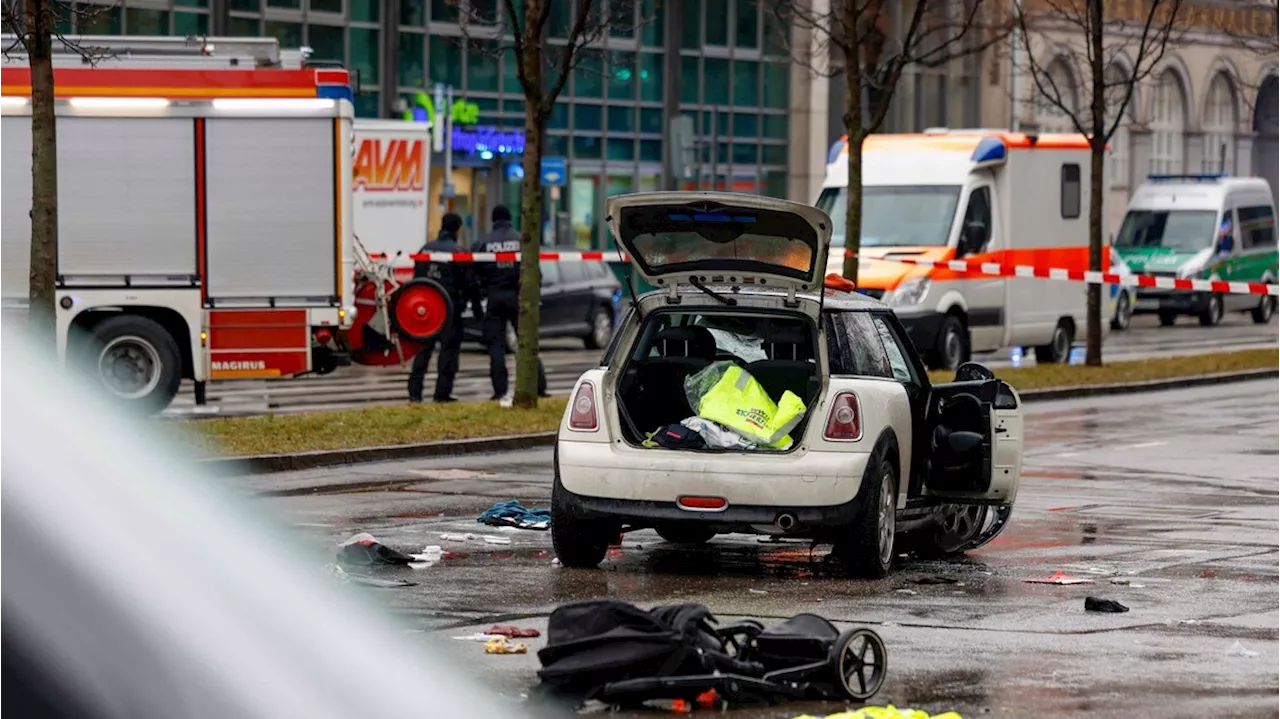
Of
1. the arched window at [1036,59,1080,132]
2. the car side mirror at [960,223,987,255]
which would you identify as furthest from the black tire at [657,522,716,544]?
the arched window at [1036,59,1080,132]

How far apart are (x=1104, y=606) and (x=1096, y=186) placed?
18.6m

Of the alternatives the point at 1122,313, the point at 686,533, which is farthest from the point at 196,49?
the point at 1122,313

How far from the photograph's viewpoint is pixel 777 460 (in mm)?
10359

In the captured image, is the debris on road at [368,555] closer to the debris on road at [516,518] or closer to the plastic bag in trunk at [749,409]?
the plastic bag in trunk at [749,409]

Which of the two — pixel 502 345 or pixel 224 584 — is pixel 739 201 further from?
pixel 502 345

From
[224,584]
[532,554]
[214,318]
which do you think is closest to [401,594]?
[532,554]

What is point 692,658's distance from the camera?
734 centimetres

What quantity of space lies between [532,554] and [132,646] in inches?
289

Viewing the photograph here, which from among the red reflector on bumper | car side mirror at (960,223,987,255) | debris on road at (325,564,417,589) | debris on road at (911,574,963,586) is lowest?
debris on road at (911,574,963,586)

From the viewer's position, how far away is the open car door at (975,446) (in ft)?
37.0

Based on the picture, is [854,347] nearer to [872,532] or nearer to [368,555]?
[872,532]

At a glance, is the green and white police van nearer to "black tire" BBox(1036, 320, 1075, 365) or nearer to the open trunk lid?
"black tire" BBox(1036, 320, 1075, 365)

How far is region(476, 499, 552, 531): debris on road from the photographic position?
12469mm

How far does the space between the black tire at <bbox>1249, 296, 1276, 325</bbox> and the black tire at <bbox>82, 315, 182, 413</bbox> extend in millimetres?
31043
